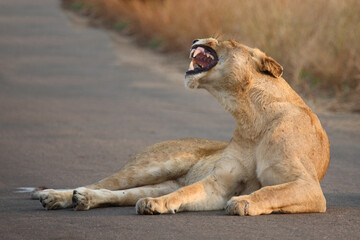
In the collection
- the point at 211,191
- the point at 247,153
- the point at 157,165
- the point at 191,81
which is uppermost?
the point at 191,81

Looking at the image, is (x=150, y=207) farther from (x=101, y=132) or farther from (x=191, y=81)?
(x=101, y=132)

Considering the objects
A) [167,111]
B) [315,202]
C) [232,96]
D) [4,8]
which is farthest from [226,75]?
[4,8]

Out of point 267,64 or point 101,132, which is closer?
point 267,64

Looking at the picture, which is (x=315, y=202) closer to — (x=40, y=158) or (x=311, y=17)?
(x=40, y=158)

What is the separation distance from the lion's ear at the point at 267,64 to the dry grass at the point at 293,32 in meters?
6.38

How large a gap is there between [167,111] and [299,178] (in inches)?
286

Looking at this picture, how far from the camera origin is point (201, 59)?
21.0ft

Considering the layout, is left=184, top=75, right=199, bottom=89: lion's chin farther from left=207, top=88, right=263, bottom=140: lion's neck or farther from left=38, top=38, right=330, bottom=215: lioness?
left=207, top=88, right=263, bottom=140: lion's neck

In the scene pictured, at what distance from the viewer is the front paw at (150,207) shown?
570cm

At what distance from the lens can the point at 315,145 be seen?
Result: 602cm

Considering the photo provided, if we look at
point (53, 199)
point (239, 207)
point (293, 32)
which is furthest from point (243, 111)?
point (293, 32)

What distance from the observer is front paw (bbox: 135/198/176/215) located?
5.70m

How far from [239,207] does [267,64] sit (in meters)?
1.23

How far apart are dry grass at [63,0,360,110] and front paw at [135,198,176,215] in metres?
7.13
